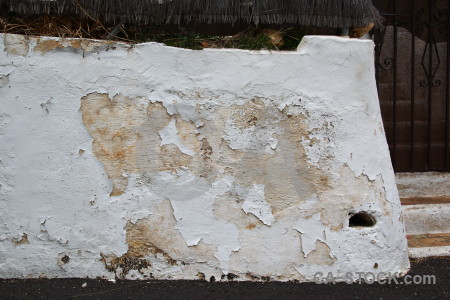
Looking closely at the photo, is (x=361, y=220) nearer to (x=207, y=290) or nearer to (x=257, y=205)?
(x=257, y=205)

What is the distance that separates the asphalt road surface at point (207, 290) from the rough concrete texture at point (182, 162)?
0.08 metres

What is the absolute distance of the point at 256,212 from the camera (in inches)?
146

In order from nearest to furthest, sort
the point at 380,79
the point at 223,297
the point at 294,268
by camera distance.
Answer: the point at 223,297
the point at 294,268
the point at 380,79

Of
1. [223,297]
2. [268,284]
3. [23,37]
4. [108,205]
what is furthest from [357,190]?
[23,37]

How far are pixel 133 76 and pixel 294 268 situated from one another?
175 centimetres

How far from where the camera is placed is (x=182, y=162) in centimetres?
368

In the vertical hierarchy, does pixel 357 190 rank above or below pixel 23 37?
below

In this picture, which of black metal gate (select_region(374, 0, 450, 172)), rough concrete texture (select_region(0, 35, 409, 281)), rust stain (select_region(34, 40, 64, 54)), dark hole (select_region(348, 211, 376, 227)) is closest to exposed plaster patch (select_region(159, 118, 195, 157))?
rough concrete texture (select_region(0, 35, 409, 281))

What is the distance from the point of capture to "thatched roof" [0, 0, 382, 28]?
142 inches

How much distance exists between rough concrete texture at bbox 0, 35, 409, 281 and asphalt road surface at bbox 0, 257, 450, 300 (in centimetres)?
8

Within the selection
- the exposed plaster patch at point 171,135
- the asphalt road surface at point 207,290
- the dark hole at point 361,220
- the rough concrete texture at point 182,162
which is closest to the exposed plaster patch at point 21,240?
the rough concrete texture at point 182,162

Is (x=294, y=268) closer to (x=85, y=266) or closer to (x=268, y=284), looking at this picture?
(x=268, y=284)

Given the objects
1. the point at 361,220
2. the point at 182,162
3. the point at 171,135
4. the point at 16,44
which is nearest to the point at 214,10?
the point at 171,135

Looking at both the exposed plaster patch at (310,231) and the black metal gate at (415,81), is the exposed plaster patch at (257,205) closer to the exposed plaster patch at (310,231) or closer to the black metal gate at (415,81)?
the exposed plaster patch at (310,231)
